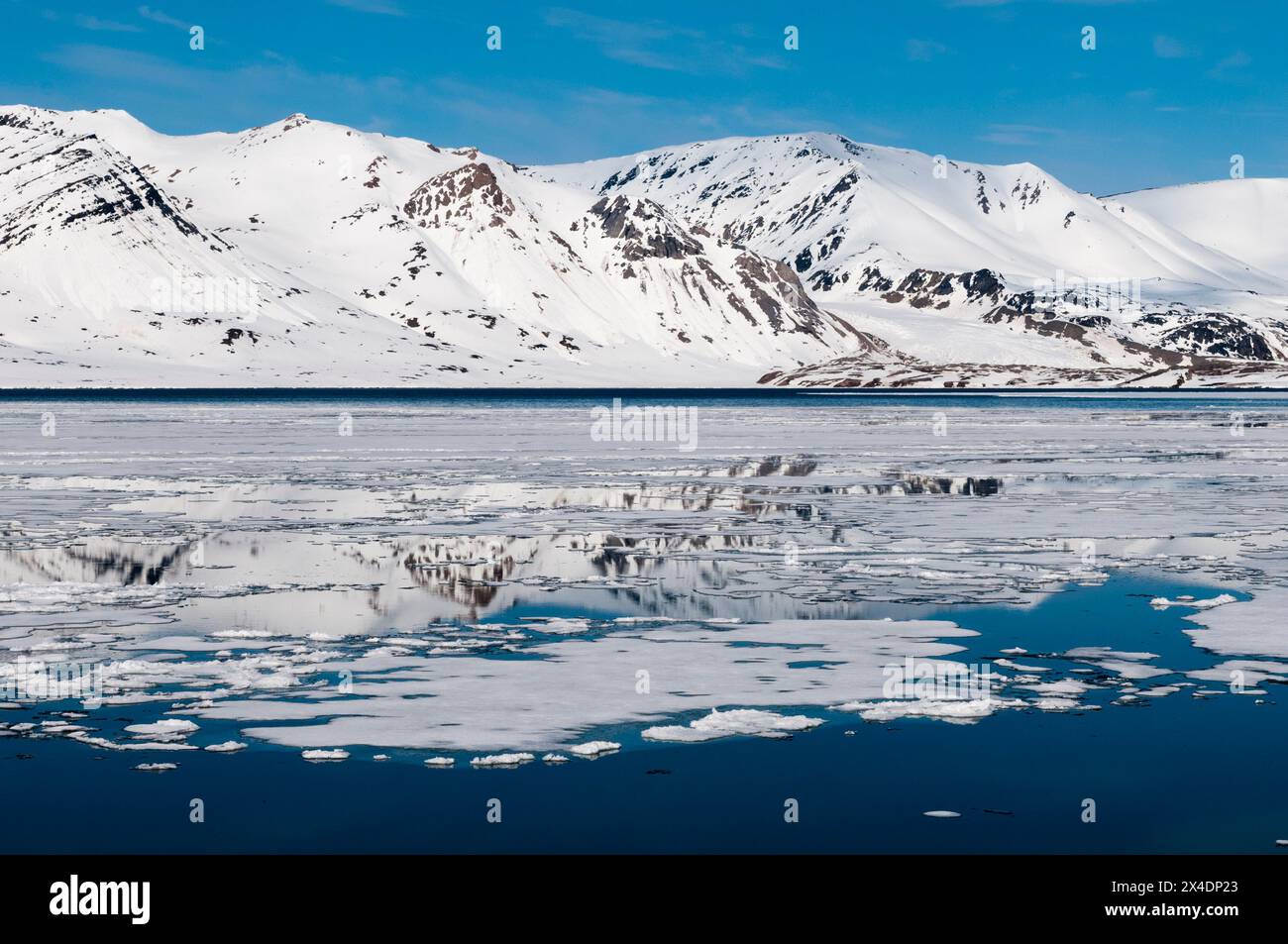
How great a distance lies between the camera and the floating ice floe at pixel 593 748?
13.2m

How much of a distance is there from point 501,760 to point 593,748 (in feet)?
2.91

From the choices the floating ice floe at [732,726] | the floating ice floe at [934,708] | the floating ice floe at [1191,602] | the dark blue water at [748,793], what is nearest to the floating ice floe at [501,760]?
the dark blue water at [748,793]

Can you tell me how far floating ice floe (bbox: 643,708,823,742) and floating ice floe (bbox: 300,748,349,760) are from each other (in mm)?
2720

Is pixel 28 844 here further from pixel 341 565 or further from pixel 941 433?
pixel 941 433

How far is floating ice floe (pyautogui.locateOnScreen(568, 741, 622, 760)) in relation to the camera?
518 inches

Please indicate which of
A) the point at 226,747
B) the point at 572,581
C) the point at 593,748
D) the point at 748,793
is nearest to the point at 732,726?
the point at 593,748

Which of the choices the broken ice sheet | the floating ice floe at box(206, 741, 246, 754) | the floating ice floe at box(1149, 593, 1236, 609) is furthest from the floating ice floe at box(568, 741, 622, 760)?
the floating ice floe at box(1149, 593, 1236, 609)

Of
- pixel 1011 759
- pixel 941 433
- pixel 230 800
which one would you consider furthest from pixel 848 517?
pixel 941 433

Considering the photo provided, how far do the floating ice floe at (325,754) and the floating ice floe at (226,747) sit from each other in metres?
0.64

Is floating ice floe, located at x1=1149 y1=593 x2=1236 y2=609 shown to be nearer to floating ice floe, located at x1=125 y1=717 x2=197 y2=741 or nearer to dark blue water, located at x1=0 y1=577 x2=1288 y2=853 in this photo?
dark blue water, located at x1=0 y1=577 x2=1288 y2=853

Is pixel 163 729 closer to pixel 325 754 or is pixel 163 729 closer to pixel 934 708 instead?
pixel 325 754

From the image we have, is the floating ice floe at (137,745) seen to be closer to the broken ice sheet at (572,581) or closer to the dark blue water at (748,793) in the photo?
the broken ice sheet at (572,581)

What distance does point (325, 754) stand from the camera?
42.9 feet

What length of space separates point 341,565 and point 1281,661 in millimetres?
14469
